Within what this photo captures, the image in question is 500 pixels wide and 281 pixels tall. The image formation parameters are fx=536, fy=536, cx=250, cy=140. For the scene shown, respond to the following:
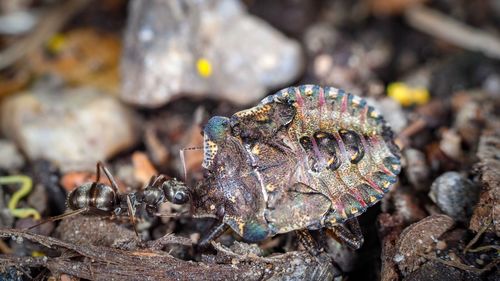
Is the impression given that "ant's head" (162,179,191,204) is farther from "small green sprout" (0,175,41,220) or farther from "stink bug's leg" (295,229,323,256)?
"small green sprout" (0,175,41,220)

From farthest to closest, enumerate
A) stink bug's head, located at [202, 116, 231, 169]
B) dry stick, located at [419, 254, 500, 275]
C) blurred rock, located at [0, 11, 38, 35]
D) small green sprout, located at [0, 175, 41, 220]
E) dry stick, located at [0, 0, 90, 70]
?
blurred rock, located at [0, 11, 38, 35] < dry stick, located at [0, 0, 90, 70] < small green sprout, located at [0, 175, 41, 220] < stink bug's head, located at [202, 116, 231, 169] < dry stick, located at [419, 254, 500, 275]

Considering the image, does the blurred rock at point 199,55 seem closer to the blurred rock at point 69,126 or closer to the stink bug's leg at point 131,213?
the blurred rock at point 69,126

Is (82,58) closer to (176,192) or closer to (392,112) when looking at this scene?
(176,192)

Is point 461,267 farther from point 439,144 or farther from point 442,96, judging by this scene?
point 442,96

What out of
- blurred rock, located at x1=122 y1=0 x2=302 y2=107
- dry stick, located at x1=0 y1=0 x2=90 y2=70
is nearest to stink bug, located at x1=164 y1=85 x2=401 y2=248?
blurred rock, located at x1=122 y1=0 x2=302 y2=107

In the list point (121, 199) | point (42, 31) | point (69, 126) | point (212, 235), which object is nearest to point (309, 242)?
point (212, 235)

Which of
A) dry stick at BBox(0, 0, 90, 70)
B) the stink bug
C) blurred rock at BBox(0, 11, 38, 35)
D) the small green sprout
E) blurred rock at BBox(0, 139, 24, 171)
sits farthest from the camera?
blurred rock at BBox(0, 11, 38, 35)

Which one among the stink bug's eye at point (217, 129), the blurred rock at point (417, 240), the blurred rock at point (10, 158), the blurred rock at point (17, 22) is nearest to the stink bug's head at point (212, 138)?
the stink bug's eye at point (217, 129)

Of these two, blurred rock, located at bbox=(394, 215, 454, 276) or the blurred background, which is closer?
blurred rock, located at bbox=(394, 215, 454, 276)
